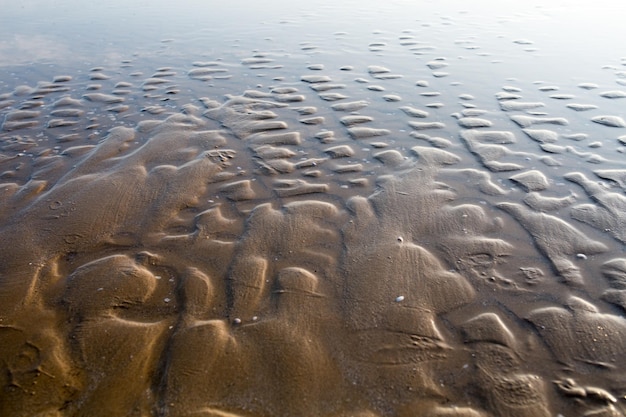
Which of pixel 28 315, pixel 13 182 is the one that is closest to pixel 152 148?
pixel 13 182

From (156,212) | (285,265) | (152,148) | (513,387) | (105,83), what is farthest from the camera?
(105,83)

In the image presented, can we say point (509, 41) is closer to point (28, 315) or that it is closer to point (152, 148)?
point (152, 148)

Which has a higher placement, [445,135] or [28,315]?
[445,135]

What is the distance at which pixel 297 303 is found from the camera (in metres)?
3.19

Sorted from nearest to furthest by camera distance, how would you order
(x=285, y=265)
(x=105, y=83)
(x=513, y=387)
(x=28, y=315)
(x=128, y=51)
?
(x=513, y=387) < (x=28, y=315) < (x=285, y=265) < (x=105, y=83) < (x=128, y=51)

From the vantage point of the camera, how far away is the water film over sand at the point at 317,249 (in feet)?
8.59

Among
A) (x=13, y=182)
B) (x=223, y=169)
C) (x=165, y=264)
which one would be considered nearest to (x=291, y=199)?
(x=223, y=169)

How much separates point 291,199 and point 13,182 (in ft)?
10.1

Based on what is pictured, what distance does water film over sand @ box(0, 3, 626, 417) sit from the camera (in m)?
2.62

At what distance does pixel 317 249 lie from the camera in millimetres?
3740

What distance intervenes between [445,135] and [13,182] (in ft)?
16.6

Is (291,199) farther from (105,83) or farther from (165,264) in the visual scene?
(105,83)

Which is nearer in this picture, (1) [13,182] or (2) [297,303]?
(2) [297,303]

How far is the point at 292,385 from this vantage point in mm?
2609
